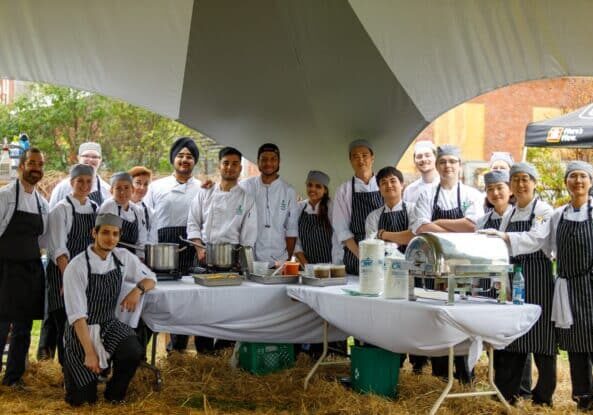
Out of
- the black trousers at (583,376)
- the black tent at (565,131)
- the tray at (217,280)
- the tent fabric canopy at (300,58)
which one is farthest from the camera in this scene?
the black tent at (565,131)

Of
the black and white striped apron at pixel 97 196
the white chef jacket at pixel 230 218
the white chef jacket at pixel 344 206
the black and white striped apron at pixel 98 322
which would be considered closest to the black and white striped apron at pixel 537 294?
the white chef jacket at pixel 344 206

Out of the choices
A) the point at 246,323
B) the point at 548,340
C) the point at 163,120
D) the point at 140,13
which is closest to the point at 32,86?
the point at 163,120

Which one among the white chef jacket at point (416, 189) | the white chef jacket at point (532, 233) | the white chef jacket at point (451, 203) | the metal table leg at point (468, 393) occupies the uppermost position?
the white chef jacket at point (416, 189)

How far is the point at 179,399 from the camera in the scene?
4.50 meters

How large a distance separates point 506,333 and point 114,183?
2.70 meters

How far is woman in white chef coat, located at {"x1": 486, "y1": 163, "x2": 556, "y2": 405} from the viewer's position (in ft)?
14.2

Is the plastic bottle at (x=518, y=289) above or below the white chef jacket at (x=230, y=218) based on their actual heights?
below

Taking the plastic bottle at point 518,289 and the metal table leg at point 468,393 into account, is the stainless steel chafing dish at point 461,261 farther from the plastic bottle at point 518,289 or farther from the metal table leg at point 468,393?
the metal table leg at point 468,393

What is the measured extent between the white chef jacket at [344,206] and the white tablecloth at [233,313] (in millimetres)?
675

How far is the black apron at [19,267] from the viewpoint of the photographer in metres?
4.75

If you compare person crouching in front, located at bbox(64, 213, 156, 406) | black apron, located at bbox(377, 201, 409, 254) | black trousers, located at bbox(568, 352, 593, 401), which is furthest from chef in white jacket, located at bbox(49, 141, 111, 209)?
black trousers, located at bbox(568, 352, 593, 401)

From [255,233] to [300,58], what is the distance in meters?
1.57

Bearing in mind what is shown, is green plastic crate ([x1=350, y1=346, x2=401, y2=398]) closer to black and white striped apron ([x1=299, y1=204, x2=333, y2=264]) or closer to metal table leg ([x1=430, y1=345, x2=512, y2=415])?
metal table leg ([x1=430, y1=345, x2=512, y2=415])

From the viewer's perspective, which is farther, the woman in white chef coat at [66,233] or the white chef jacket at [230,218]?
the white chef jacket at [230,218]
